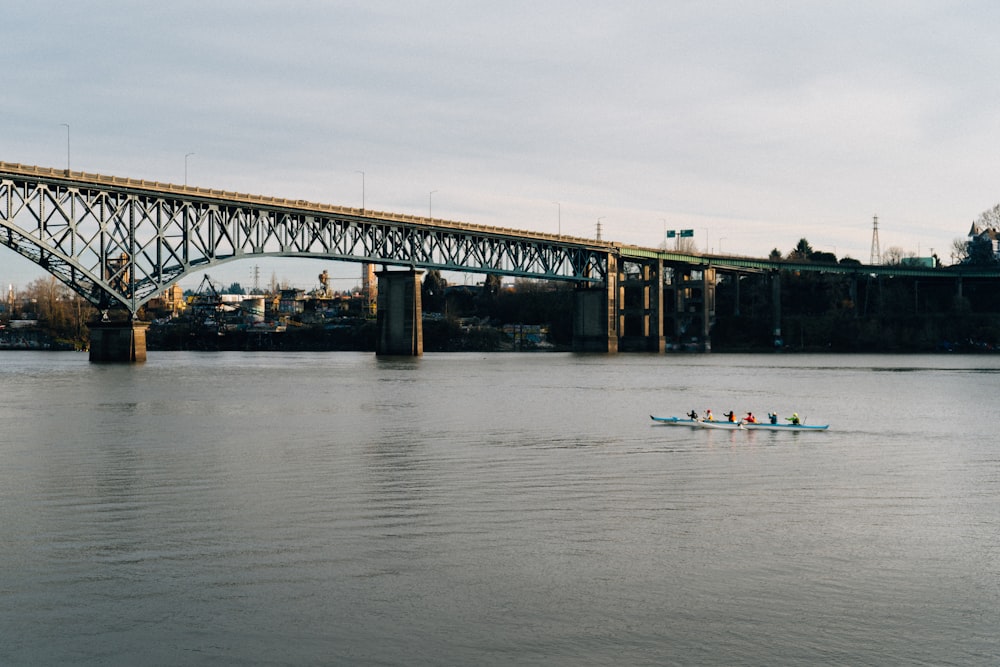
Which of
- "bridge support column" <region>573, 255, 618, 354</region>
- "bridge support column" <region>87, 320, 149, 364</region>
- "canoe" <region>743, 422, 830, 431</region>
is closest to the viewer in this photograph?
"canoe" <region>743, 422, 830, 431</region>

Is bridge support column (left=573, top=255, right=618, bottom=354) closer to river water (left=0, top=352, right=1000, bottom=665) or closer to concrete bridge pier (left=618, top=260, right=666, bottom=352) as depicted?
concrete bridge pier (left=618, top=260, right=666, bottom=352)

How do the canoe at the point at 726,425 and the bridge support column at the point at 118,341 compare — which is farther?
the bridge support column at the point at 118,341

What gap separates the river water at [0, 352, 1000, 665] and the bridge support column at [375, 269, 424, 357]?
94827 millimetres

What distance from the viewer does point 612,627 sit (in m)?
15.9

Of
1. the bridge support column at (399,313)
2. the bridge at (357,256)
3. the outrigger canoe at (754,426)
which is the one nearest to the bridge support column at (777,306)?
the bridge at (357,256)

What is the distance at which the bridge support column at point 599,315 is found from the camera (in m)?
178

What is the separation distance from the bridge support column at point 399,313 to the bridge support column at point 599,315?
143ft

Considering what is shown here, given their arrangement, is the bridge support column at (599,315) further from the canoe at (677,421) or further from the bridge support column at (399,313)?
the canoe at (677,421)

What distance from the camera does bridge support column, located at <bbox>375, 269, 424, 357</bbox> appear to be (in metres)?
140

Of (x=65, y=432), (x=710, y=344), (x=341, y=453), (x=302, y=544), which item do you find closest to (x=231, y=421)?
(x=65, y=432)

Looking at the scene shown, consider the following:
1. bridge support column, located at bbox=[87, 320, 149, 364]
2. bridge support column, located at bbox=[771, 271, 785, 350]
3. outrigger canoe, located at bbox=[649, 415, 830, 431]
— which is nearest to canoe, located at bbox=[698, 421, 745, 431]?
outrigger canoe, located at bbox=[649, 415, 830, 431]

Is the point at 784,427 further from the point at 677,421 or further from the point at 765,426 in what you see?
the point at 677,421

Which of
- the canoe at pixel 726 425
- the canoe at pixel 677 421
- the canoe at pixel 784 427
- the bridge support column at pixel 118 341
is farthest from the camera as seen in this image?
the bridge support column at pixel 118 341

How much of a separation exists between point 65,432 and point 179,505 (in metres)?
19.5
